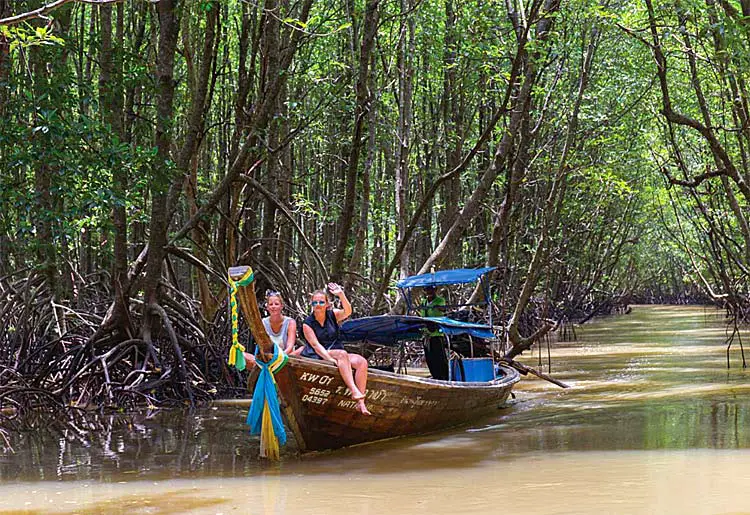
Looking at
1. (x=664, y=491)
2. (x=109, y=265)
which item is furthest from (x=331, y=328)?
(x=109, y=265)

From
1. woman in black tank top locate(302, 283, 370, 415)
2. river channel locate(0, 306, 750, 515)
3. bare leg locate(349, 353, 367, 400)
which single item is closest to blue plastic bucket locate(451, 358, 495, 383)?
river channel locate(0, 306, 750, 515)

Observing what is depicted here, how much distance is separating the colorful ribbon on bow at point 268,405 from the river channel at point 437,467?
0.26m

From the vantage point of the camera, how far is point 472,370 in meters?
11.1

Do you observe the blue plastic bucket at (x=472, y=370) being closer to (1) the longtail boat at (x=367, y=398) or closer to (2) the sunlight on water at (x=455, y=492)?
(1) the longtail boat at (x=367, y=398)

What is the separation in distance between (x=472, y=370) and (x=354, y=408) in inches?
117

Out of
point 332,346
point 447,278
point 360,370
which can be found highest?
point 447,278

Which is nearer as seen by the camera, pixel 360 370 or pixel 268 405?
pixel 268 405

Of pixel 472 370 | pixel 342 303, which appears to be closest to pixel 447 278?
pixel 472 370

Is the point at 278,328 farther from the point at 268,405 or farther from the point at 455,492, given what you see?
the point at 455,492

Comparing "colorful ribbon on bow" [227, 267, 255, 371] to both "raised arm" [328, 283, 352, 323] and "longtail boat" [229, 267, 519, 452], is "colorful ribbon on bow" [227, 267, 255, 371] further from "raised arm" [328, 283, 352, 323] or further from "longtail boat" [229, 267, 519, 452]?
"raised arm" [328, 283, 352, 323]

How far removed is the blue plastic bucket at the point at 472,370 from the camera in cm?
1106

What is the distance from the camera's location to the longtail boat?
25.9ft

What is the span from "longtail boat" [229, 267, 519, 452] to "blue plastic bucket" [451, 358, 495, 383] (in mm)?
329

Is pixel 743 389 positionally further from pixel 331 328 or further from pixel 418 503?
pixel 418 503
